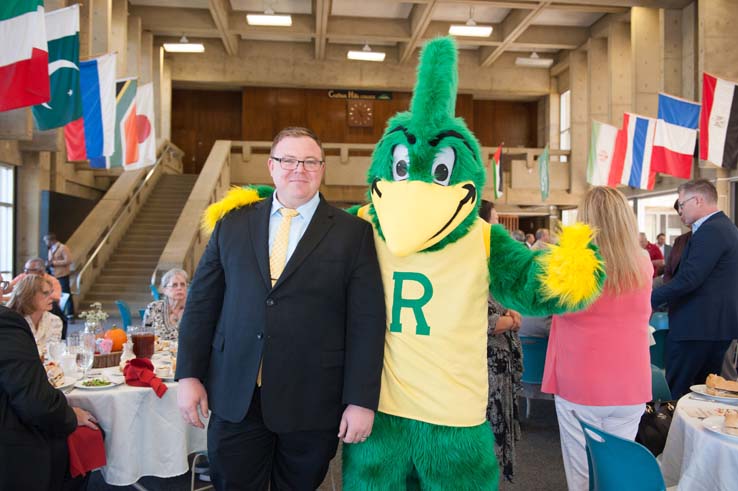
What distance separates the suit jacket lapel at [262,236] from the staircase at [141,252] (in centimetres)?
829

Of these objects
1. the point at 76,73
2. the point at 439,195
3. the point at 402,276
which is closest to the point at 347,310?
the point at 402,276

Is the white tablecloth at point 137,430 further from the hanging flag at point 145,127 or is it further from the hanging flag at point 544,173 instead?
the hanging flag at point 544,173

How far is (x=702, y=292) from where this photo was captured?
3.90 meters

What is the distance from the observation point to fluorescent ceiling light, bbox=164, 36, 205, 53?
1684 centimetres

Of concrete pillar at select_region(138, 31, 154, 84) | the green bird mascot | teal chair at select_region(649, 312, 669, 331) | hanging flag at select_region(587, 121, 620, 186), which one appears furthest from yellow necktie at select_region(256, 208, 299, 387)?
concrete pillar at select_region(138, 31, 154, 84)

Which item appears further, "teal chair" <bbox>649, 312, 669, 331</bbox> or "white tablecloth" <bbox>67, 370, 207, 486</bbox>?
"teal chair" <bbox>649, 312, 669, 331</bbox>

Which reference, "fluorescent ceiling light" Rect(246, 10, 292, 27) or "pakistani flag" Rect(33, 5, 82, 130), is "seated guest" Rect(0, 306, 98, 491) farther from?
"fluorescent ceiling light" Rect(246, 10, 292, 27)

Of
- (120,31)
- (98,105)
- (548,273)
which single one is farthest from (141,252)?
(548,273)

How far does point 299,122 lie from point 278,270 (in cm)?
1836

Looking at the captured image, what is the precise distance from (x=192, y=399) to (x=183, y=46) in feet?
55.8

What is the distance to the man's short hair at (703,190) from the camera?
12.7ft

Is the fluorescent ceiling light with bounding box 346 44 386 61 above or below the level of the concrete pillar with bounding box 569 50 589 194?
above

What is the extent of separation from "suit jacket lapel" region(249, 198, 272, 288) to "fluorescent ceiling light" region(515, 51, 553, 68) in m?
17.7

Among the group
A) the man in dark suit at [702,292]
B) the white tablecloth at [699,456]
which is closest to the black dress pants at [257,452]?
the white tablecloth at [699,456]
